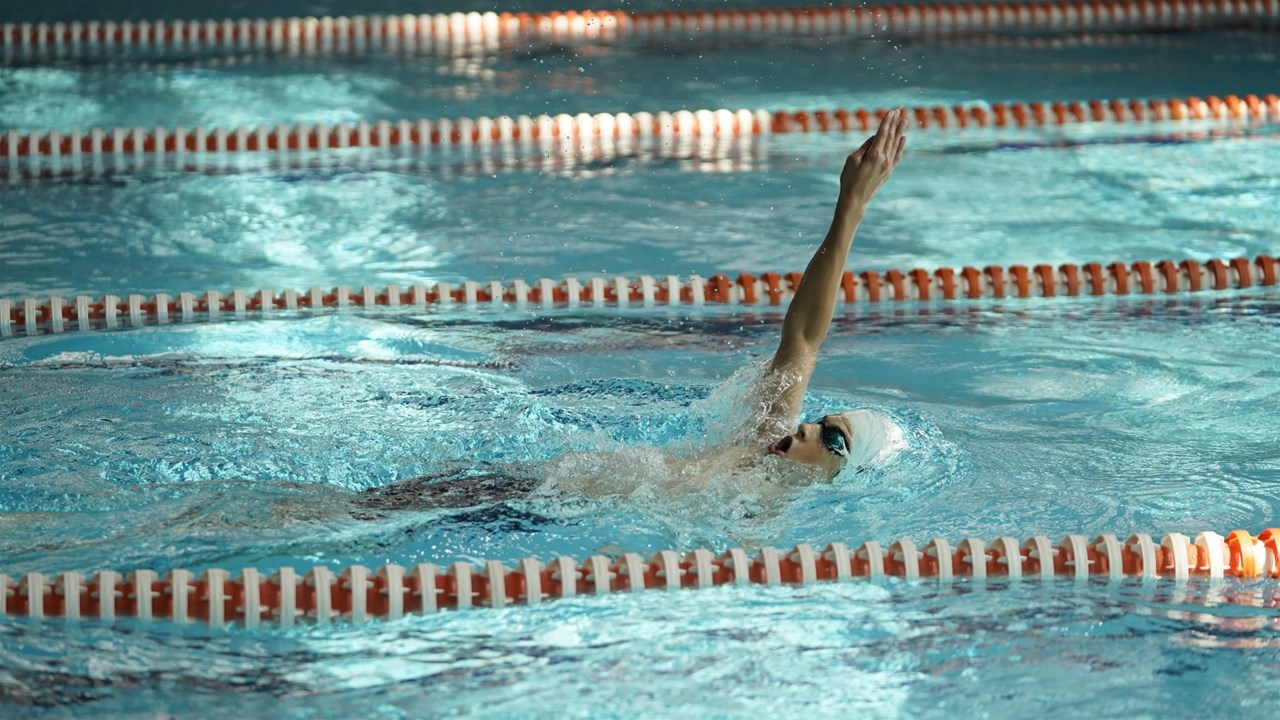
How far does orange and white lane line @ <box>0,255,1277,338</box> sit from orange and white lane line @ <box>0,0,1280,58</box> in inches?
174

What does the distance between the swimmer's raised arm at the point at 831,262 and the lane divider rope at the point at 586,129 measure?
12.6 feet

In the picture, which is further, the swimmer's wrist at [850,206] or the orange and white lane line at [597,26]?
the orange and white lane line at [597,26]

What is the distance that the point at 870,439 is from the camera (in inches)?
133

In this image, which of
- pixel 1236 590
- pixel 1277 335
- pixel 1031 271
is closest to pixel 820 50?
pixel 1031 271

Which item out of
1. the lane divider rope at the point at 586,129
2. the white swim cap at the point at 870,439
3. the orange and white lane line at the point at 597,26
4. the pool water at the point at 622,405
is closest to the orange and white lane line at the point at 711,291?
the pool water at the point at 622,405

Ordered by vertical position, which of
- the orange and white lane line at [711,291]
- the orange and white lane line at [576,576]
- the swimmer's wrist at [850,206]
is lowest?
the orange and white lane line at [576,576]

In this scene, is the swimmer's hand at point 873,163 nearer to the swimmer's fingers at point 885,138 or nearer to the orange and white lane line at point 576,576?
the swimmer's fingers at point 885,138

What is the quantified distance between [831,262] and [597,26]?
22.5ft

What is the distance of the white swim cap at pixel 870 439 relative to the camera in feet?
11.1

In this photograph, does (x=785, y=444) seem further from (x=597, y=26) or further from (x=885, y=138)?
(x=597, y=26)

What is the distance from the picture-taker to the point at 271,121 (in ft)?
24.6

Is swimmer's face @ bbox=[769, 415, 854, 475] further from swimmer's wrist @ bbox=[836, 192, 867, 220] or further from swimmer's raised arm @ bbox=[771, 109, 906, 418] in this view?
swimmer's wrist @ bbox=[836, 192, 867, 220]

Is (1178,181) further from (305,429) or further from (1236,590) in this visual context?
(305,429)

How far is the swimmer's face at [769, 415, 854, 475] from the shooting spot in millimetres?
3359
